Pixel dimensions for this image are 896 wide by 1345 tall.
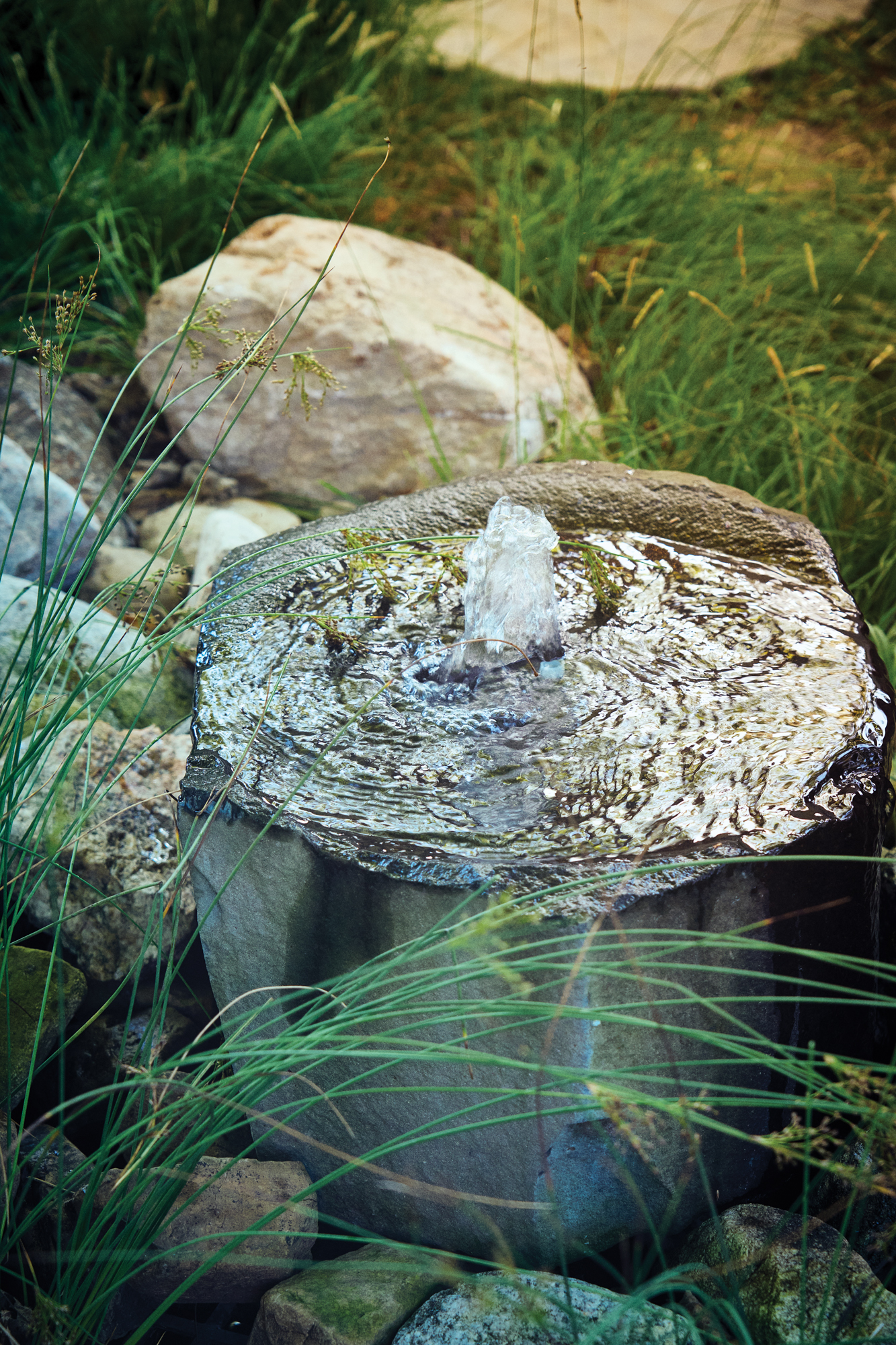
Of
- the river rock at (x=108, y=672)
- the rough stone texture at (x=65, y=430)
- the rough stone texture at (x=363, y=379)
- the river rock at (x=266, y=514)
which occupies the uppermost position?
the rough stone texture at (x=363, y=379)

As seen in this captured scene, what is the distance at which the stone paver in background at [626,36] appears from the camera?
5.11 m

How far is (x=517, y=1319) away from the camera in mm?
1245

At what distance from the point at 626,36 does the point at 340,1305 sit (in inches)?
239

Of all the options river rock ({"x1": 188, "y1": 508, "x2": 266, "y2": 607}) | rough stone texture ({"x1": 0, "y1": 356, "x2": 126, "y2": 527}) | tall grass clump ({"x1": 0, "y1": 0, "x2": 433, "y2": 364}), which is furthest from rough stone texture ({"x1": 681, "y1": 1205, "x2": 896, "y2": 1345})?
tall grass clump ({"x1": 0, "y1": 0, "x2": 433, "y2": 364})

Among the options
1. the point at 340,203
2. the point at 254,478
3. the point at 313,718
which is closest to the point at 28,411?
the point at 254,478

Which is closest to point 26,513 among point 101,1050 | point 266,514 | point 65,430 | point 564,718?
point 65,430

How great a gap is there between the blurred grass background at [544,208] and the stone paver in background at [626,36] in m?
0.50

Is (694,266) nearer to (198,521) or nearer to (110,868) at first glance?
(198,521)

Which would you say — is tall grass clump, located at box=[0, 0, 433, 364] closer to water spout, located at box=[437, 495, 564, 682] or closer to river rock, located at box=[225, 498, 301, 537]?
river rock, located at box=[225, 498, 301, 537]

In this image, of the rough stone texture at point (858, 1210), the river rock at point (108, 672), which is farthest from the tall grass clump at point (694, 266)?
the river rock at point (108, 672)

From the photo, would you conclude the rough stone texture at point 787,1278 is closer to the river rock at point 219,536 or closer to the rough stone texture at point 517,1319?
the rough stone texture at point 517,1319

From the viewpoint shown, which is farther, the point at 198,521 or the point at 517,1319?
the point at 198,521

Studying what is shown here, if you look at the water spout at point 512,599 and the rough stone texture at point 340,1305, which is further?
the water spout at point 512,599

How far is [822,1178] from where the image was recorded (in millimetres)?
1518
